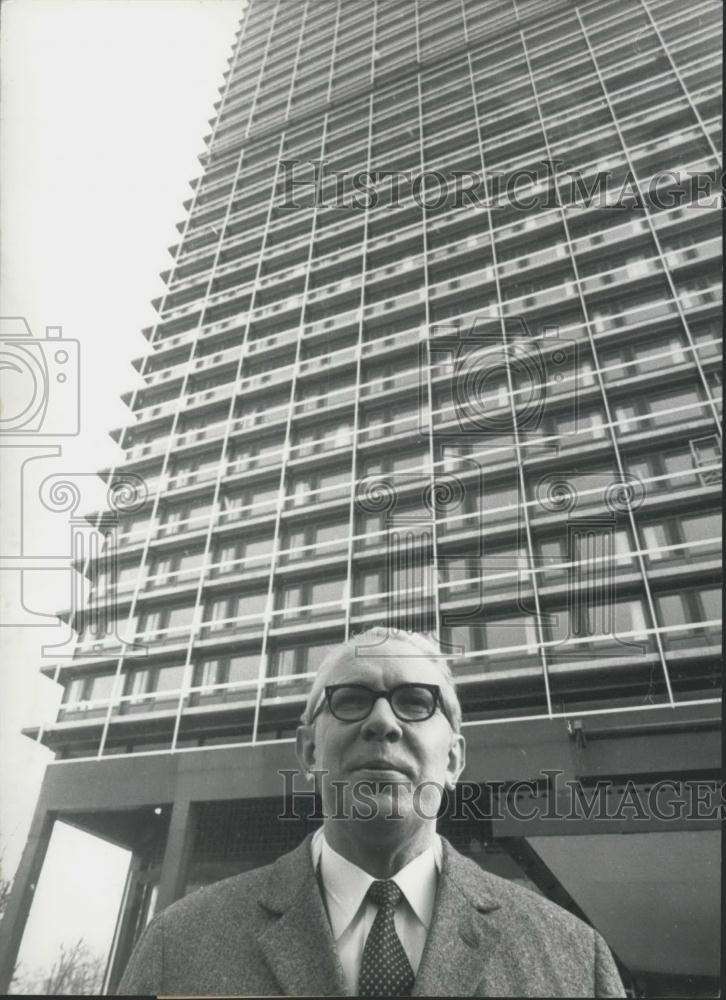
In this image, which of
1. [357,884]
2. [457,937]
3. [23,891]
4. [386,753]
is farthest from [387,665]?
[23,891]

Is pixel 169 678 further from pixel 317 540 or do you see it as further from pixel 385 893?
pixel 385 893

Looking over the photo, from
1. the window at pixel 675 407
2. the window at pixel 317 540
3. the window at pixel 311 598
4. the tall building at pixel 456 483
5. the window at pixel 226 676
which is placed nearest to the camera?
the tall building at pixel 456 483

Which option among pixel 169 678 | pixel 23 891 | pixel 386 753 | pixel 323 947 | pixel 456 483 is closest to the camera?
pixel 323 947

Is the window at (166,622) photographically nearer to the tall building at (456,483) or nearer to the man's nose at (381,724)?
the tall building at (456,483)

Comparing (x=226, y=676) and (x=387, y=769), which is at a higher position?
(x=226, y=676)

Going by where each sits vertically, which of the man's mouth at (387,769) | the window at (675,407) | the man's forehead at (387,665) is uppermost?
the window at (675,407)

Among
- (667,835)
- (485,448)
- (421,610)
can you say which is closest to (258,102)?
(485,448)

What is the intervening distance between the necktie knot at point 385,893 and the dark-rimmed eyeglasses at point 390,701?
1.65 ft

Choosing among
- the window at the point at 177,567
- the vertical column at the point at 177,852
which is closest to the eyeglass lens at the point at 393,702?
the vertical column at the point at 177,852

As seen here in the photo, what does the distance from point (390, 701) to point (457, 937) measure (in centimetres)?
73

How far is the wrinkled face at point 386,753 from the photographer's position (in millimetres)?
Result: 2074

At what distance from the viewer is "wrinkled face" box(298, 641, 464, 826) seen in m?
2.07

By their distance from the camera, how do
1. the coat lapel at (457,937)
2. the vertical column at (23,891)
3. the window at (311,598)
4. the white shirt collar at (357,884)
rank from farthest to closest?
the window at (311,598) → the vertical column at (23,891) → the white shirt collar at (357,884) → the coat lapel at (457,937)

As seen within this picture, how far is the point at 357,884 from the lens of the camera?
6.58 ft
